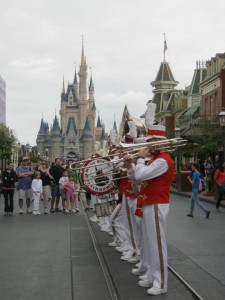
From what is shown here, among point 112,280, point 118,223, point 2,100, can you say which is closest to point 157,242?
point 112,280

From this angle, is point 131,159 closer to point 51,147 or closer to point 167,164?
point 167,164

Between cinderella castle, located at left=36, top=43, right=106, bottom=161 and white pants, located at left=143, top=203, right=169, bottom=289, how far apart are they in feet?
521

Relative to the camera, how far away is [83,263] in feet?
28.0

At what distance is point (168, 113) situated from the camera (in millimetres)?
65750

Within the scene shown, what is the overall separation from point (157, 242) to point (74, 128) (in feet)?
552

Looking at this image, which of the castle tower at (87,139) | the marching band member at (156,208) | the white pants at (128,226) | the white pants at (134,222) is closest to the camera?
the marching band member at (156,208)

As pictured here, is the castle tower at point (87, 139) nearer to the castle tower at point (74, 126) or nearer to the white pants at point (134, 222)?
the castle tower at point (74, 126)

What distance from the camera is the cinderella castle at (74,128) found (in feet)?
564

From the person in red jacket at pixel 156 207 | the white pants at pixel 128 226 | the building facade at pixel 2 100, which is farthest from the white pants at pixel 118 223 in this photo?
the building facade at pixel 2 100

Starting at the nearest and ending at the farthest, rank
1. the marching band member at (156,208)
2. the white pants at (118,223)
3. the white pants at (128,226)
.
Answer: the marching band member at (156,208) < the white pants at (128,226) < the white pants at (118,223)

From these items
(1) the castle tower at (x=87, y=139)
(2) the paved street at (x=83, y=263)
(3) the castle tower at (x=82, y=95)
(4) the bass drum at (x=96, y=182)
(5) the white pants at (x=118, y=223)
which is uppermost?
(3) the castle tower at (x=82, y=95)

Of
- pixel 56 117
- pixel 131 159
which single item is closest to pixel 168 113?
pixel 131 159

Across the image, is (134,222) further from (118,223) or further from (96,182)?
(96,182)

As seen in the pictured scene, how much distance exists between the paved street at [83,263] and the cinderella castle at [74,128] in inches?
6032
